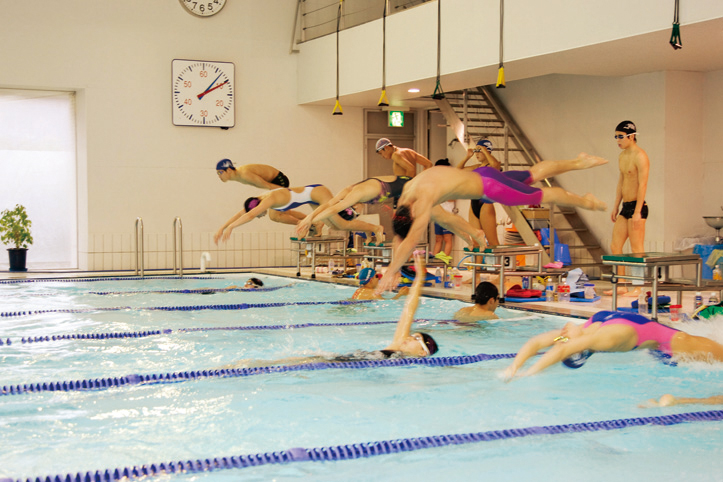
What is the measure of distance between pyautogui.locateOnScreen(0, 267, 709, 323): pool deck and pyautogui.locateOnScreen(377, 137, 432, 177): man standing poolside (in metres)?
1.50

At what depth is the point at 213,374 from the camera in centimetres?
489

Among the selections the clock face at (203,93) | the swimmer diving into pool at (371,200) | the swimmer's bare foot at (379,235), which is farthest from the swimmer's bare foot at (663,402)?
the clock face at (203,93)

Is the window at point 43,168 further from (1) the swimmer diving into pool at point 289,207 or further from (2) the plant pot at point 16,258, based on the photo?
(1) the swimmer diving into pool at point 289,207

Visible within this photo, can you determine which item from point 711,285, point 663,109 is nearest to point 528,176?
point 711,285

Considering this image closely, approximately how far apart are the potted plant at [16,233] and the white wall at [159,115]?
0.99 m

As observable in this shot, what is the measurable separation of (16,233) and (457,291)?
7.12 m

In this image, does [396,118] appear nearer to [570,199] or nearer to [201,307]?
[201,307]

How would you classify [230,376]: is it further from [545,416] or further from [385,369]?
[545,416]

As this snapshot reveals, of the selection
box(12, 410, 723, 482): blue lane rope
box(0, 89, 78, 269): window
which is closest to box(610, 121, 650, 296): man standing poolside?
box(12, 410, 723, 482): blue lane rope

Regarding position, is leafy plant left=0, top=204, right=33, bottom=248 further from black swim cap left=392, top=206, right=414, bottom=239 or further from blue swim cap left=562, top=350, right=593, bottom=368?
blue swim cap left=562, top=350, right=593, bottom=368

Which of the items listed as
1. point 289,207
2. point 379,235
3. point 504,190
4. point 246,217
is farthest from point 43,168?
point 504,190

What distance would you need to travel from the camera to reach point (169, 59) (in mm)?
12805

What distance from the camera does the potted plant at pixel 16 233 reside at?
38.4 ft

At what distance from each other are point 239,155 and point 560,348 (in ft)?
33.8
